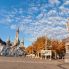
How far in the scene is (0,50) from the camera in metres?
121

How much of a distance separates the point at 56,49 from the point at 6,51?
42818 mm

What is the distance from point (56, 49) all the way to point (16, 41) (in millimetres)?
106748

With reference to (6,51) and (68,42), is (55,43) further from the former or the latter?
(68,42)

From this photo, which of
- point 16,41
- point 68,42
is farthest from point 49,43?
point 16,41

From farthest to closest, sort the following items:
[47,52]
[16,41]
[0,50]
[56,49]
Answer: [16,41] → [0,50] → [56,49] → [47,52]

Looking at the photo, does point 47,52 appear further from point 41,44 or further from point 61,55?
point 61,55

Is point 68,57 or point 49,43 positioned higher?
point 49,43

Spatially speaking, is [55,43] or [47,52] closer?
[47,52]

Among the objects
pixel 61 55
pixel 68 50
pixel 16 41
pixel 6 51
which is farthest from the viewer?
pixel 16 41

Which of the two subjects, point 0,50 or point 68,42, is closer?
point 68,42

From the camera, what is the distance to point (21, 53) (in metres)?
128

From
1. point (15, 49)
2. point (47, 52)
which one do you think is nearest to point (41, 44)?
point (47, 52)

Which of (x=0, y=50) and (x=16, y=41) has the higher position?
(x=16, y=41)

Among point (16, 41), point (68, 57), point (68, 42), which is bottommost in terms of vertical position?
point (68, 57)
